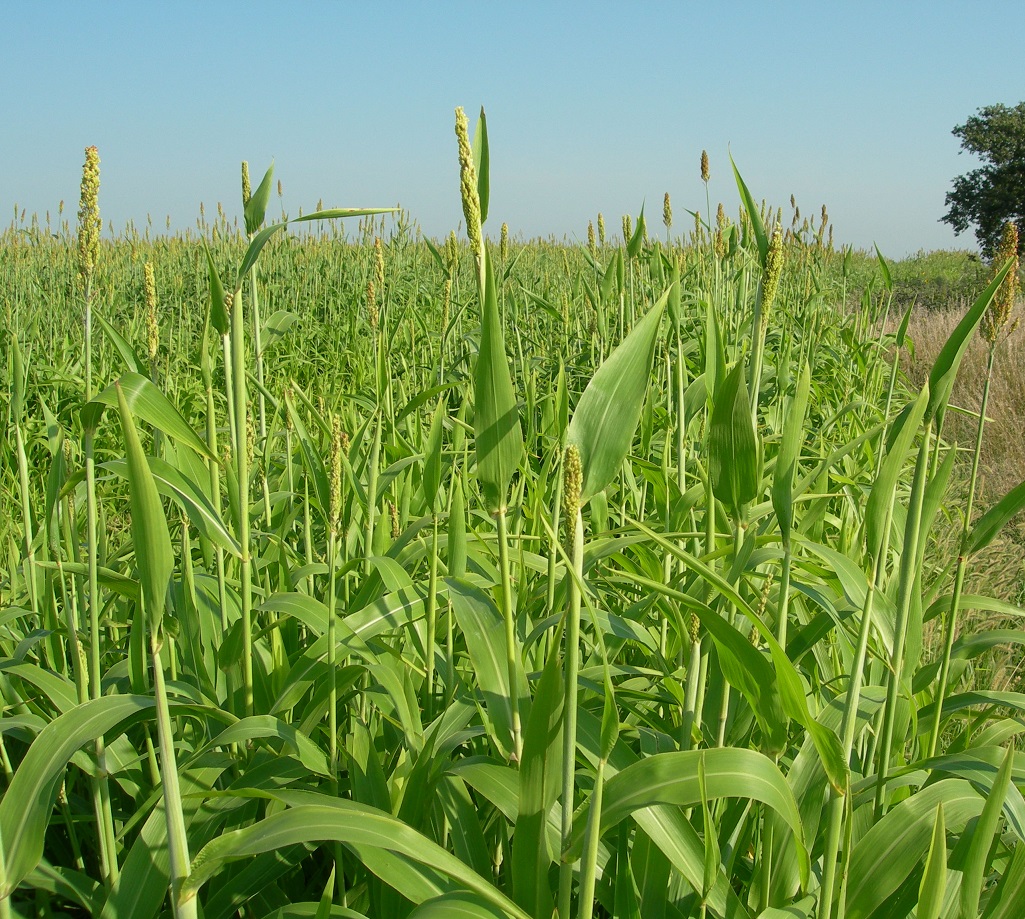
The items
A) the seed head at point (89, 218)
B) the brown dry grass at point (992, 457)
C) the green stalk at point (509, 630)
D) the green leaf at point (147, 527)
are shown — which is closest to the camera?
the green leaf at point (147, 527)

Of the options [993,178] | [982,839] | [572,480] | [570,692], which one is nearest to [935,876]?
[982,839]

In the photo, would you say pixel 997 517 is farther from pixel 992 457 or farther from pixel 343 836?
pixel 992 457

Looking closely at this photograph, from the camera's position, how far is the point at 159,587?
0.63 meters

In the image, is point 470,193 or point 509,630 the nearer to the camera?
point 470,193

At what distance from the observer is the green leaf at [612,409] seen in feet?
2.22

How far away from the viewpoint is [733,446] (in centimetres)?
87

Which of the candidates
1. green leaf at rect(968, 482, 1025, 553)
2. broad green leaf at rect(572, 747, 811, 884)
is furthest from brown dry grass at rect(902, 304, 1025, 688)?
broad green leaf at rect(572, 747, 811, 884)

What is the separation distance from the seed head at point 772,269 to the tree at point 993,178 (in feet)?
61.1

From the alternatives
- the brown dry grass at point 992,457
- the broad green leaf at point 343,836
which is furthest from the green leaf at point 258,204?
the brown dry grass at point 992,457

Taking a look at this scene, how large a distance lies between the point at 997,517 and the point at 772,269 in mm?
440

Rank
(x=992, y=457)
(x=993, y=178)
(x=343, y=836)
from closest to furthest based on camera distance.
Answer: (x=343, y=836), (x=992, y=457), (x=993, y=178)

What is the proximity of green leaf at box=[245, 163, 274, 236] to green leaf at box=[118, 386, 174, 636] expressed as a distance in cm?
38

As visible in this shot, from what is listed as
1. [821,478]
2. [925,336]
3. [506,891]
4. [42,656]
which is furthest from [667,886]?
[925,336]

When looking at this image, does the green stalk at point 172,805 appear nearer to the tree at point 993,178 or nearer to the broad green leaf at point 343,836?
the broad green leaf at point 343,836
